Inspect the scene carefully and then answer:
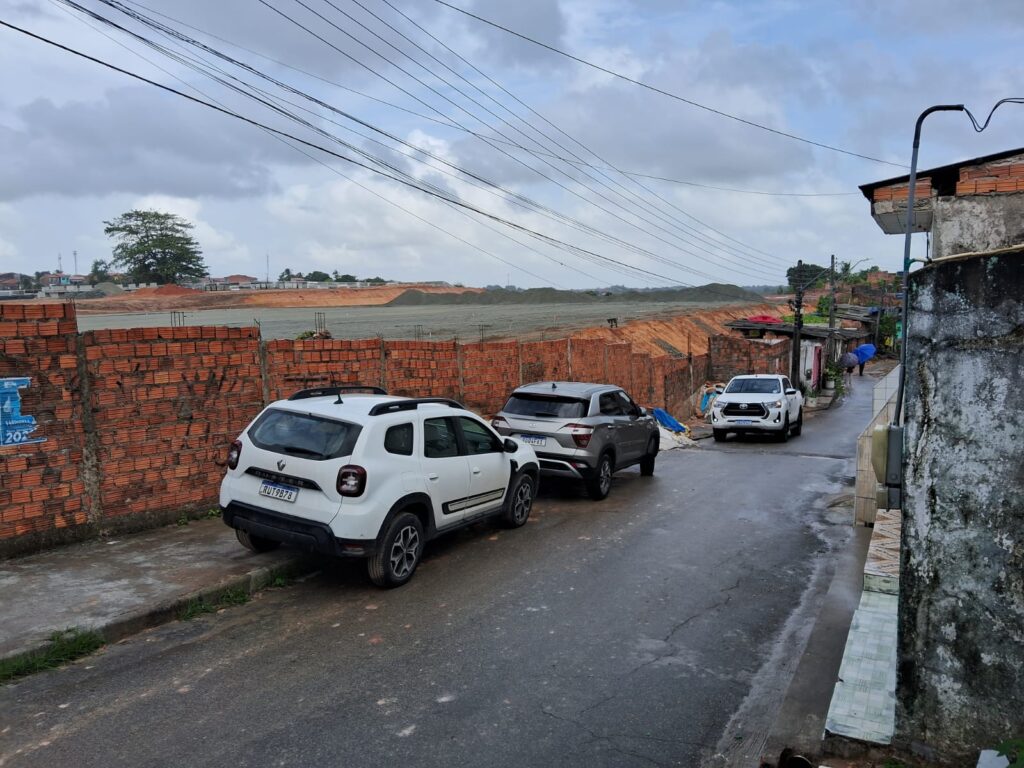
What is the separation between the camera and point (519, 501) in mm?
9438

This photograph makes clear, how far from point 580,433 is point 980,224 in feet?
25.0

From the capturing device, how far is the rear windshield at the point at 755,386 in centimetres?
2075

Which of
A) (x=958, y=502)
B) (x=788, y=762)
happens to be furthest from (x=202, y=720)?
(x=958, y=502)

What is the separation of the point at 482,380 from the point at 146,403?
772 cm

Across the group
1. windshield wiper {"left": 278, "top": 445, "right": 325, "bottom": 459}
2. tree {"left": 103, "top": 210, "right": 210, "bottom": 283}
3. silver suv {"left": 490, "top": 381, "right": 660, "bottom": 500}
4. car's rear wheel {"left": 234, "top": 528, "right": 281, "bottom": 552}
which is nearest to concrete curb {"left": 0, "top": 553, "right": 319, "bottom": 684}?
car's rear wheel {"left": 234, "top": 528, "right": 281, "bottom": 552}

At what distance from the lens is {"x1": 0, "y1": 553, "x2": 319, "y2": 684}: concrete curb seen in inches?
221

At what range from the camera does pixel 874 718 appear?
4.06 meters

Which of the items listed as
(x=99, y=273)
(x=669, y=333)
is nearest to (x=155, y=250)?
(x=99, y=273)

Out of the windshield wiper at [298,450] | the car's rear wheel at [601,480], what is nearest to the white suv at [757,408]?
the car's rear wheel at [601,480]

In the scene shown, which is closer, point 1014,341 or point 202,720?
point 1014,341

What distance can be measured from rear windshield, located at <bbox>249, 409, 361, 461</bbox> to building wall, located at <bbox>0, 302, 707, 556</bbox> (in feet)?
6.79

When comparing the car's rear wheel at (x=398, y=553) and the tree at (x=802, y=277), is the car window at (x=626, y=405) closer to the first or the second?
the car's rear wheel at (x=398, y=553)

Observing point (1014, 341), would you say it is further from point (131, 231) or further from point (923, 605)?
point (131, 231)

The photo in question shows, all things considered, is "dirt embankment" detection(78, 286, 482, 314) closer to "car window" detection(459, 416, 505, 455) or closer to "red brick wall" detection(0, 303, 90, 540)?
"red brick wall" detection(0, 303, 90, 540)
